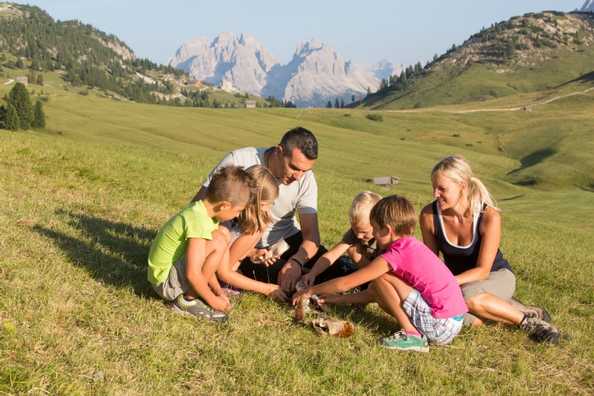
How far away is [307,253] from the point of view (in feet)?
30.1

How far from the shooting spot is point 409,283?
7.54 m

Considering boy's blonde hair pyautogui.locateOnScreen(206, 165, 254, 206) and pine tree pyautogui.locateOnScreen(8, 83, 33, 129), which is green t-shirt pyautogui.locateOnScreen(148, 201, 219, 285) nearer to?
boy's blonde hair pyautogui.locateOnScreen(206, 165, 254, 206)

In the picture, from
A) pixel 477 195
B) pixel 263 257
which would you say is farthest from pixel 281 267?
pixel 477 195

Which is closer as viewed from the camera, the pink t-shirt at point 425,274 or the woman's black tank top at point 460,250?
the pink t-shirt at point 425,274

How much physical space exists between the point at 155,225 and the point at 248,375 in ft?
24.7

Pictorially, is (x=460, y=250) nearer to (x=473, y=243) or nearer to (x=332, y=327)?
(x=473, y=243)

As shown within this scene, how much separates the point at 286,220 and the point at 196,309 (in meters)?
2.91

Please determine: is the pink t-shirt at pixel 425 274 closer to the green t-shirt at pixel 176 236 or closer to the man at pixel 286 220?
the man at pixel 286 220

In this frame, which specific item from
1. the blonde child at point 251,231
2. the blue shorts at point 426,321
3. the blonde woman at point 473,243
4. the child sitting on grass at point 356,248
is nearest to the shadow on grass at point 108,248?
the blonde child at point 251,231

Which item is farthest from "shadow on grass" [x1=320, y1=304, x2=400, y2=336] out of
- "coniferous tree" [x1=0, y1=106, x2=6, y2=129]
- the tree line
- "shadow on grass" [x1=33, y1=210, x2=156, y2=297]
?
"coniferous tree" [x1=0, y1=106, x2=6, y2=129]

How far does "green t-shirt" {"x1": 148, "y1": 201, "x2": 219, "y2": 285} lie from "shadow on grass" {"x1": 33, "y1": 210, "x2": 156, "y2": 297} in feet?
1.82

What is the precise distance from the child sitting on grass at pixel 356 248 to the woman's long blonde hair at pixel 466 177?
1163mm

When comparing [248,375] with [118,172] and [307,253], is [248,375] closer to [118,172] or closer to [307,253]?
[307,253]

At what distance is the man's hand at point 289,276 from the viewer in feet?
28.5
